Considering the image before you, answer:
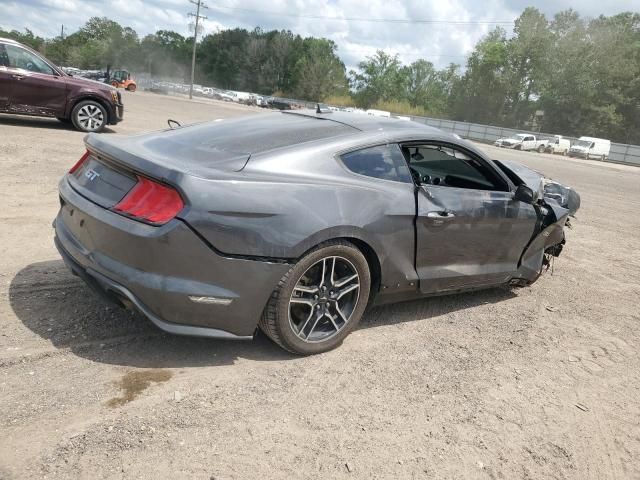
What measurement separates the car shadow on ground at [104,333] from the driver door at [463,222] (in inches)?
26.2

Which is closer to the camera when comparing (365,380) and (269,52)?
(365,380)

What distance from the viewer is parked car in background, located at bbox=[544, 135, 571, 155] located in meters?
43.6

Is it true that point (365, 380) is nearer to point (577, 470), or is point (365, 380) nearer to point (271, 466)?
point (271, 466)

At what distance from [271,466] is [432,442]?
2.78 feet

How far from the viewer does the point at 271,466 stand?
2.38 m

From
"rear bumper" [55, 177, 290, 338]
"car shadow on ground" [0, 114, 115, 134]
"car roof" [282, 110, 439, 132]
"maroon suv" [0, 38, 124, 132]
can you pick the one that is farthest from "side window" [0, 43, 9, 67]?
"rear bumper" [55, 177, 290, 338]

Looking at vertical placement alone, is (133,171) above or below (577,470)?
above

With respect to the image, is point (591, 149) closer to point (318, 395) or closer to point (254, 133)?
point (254, 133)

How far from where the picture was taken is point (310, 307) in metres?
3.25

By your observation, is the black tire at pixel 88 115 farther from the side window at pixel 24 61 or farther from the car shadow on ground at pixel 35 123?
the side window at pixel 24 61

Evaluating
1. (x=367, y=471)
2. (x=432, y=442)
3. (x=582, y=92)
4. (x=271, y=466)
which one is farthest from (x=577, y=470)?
(x=582, y=92)

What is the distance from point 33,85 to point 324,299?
998 cm

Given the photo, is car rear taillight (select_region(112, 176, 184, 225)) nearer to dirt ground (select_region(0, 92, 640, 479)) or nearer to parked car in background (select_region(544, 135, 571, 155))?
dirt ground (select_region(0, 92, 640, 479))

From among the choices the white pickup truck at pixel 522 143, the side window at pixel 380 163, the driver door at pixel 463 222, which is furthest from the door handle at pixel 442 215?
the white pickup truck at pixel 522 143
